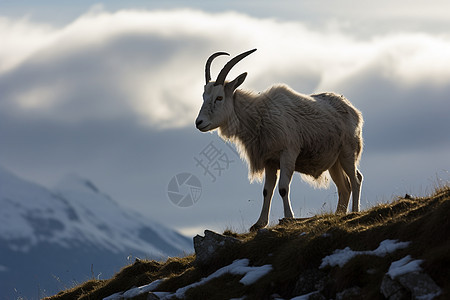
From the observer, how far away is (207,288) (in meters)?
14.8

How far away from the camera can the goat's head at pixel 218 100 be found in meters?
21.3

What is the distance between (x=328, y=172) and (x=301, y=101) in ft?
8.63

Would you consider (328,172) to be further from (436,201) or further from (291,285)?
(291,285)

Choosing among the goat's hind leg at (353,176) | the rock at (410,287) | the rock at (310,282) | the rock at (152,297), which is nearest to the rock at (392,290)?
the rock at (410,287)

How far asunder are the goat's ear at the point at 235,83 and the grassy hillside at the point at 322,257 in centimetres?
528

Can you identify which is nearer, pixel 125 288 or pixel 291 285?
pixel 291 285

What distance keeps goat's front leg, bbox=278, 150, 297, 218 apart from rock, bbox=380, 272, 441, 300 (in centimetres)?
871

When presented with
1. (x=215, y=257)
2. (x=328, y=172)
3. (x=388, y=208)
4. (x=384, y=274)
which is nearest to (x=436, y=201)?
(x=388, y=208)

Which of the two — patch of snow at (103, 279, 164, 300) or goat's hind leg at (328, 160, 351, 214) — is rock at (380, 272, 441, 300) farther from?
goat's hind leg at (328, 160, 351, 214)

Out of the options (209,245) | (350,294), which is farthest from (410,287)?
(209,245)

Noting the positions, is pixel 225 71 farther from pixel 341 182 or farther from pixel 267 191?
pixel 341 182

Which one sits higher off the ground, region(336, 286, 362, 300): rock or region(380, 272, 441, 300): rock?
region(336, 286, 362, 300): rock

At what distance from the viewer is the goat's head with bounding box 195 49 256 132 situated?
21.3 m

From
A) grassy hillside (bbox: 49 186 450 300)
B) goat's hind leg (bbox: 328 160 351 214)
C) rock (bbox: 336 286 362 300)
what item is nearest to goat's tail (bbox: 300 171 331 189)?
goat's hind leg (bbox: 328 160 351 214)
